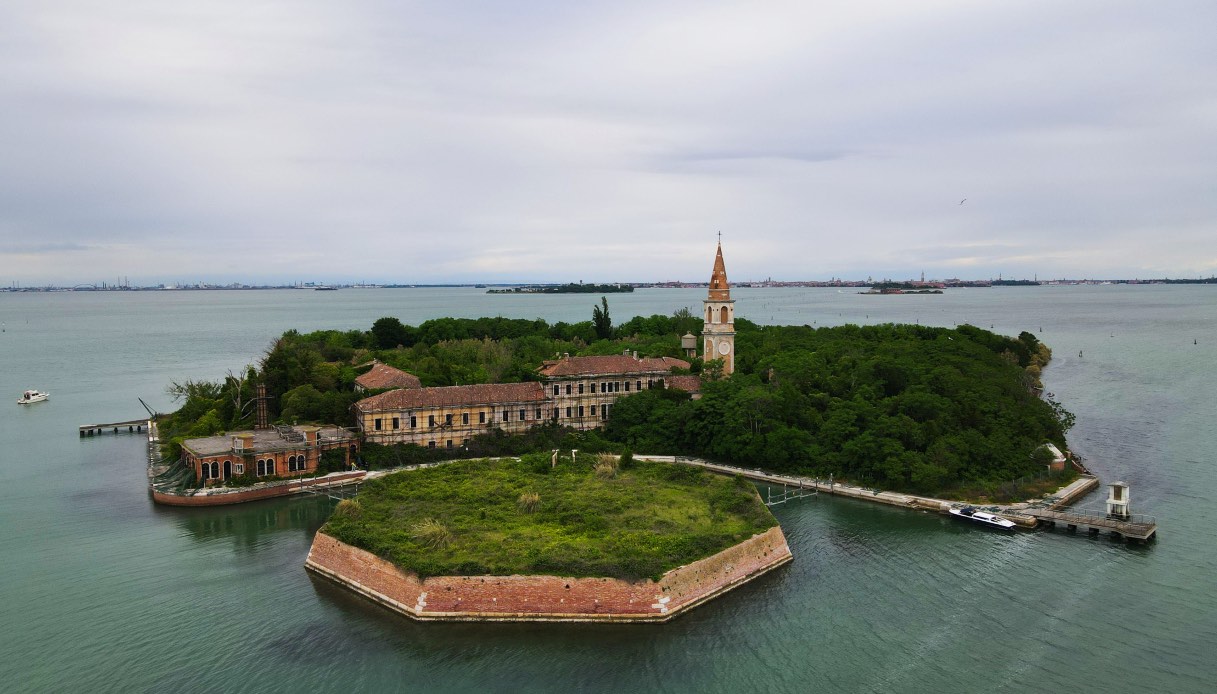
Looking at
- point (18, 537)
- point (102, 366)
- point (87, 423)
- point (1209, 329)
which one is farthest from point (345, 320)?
point (1209, 329)

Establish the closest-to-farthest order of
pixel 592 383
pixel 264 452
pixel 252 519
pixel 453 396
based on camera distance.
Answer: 1. pixel 252 519
2. pixel 264 452
3. pixel 453 396
4. pixel 592 383

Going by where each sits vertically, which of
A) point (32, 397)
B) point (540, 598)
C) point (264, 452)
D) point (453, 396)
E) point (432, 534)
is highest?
point (453, 396)

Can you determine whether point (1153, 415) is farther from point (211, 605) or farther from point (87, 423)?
point (87, 423)

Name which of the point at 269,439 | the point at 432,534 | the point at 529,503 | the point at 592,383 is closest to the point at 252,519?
the point at 269,439

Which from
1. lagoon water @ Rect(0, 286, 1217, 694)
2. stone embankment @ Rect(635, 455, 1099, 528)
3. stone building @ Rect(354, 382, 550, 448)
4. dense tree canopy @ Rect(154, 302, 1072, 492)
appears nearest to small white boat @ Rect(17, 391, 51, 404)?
dense tree canopy @ Rect(154, 302, 1072, 492)

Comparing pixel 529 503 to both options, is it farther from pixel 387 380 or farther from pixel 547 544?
pixel 387 380

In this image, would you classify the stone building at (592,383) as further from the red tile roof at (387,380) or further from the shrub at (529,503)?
the shrub at (529,503)
